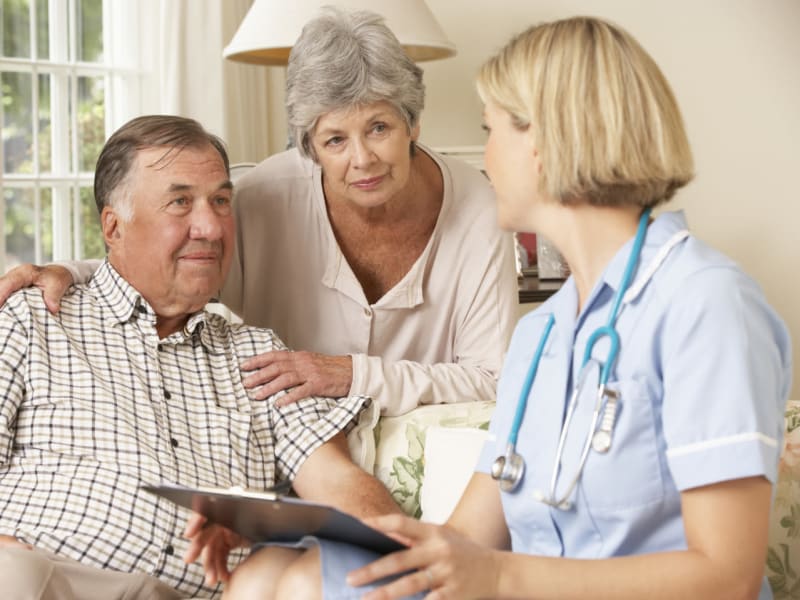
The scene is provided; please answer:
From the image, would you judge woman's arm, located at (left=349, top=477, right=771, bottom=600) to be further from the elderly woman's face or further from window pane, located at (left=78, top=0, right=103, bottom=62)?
window pane, located at (left=78, top=0, right=103, bottom=62)

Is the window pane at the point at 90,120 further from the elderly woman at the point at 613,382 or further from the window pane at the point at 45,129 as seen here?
the elderly woman at the point at 613,382

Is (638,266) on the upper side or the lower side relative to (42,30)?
lower

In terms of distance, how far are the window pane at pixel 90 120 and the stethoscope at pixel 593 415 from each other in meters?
2.26

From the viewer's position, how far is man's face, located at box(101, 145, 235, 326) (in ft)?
7.04

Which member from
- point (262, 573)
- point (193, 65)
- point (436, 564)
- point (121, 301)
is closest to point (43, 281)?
point (121, 301)

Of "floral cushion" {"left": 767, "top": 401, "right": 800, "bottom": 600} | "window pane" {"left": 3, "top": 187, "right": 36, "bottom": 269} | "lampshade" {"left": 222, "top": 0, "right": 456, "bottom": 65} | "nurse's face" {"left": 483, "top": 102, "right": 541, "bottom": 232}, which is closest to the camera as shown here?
"nurse's face" {"left": 483, "top": 102, "right": 541, "bottom": 232}

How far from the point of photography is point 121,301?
2166mm

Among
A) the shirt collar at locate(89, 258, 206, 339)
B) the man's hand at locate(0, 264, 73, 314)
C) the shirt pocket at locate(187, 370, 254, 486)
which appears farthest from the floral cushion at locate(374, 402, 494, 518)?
the man's hand at locate(0, 264, 73, 314)

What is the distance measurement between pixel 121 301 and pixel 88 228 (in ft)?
4.36

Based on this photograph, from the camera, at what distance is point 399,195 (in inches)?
95.5

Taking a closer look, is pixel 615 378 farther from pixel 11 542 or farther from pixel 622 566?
pixel 11 542

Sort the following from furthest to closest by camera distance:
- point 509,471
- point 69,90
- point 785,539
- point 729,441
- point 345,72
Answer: point 69,90 < point 345,72 < point 785,539 < point 509,471 < point 729,441

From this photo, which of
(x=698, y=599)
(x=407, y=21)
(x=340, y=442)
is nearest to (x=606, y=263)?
(x=698, y=599)

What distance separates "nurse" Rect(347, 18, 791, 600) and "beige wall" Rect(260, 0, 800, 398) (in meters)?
2.48
